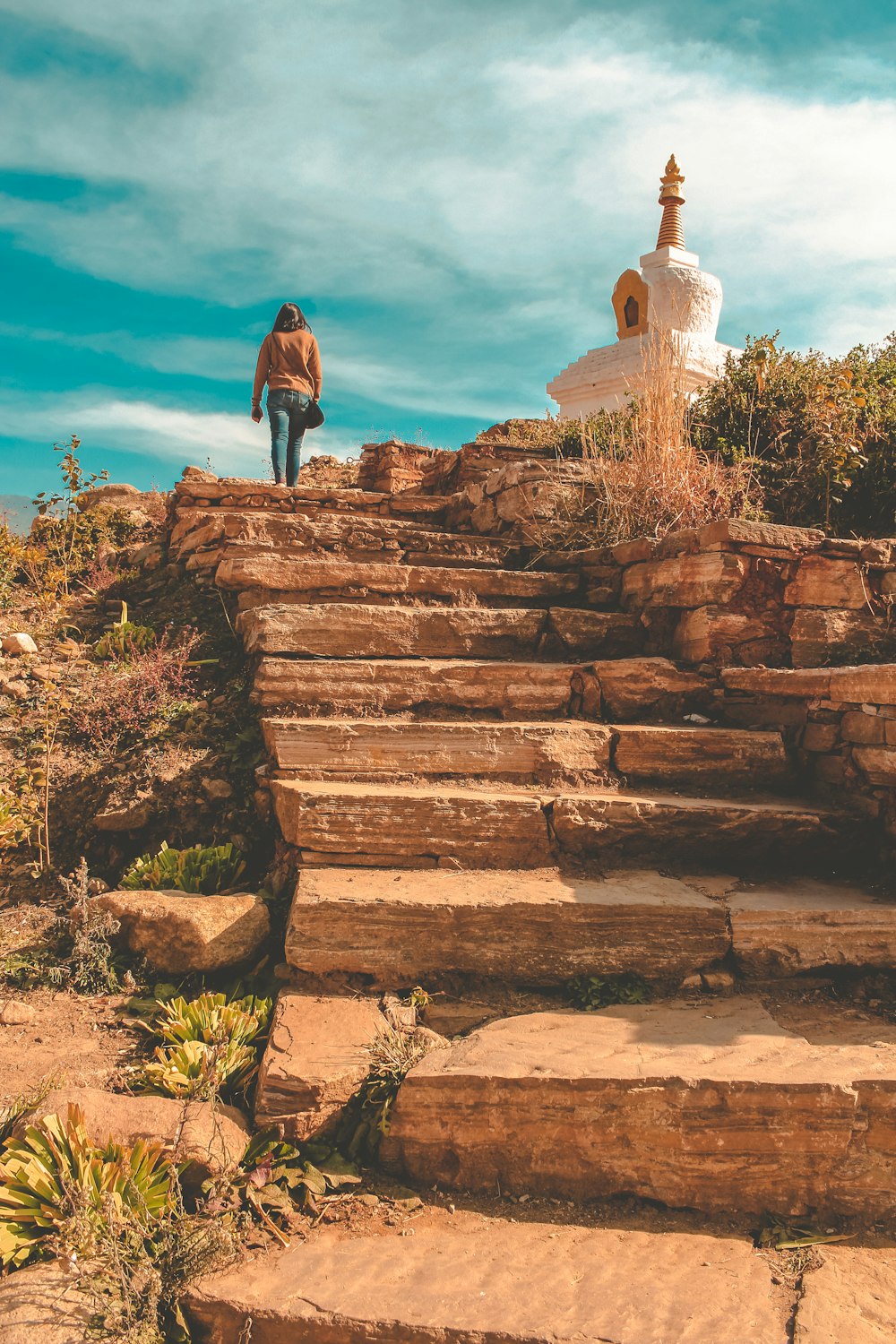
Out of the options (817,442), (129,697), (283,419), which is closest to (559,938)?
(129,697)

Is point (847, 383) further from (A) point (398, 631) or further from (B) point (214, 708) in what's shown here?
(B) point (214, 708)

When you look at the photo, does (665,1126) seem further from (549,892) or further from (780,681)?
(780,681)

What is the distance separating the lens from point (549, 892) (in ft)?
11.3

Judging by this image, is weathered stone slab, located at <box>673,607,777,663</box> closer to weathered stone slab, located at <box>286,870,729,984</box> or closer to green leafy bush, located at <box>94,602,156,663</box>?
weathered stone slab, located at <box>286,870,729,984</box>

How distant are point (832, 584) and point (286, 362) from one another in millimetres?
5138

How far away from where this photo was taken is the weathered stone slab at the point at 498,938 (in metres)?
3.29

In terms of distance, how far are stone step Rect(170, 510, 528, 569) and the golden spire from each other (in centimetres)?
1041

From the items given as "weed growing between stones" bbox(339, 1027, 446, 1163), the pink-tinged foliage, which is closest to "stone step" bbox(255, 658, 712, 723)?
the pink-tinged foliage

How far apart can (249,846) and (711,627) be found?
263cm

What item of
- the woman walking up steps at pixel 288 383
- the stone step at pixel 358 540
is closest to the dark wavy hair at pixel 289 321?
the woman walking up steps at pixel 288 383

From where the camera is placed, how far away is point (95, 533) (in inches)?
268

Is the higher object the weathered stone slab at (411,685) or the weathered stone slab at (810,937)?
the weathered stone slab at (411,685)

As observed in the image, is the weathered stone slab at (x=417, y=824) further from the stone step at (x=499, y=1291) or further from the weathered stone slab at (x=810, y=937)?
the stone step at (x=499, y=1291)

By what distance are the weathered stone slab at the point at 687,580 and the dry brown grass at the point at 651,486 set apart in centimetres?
38
